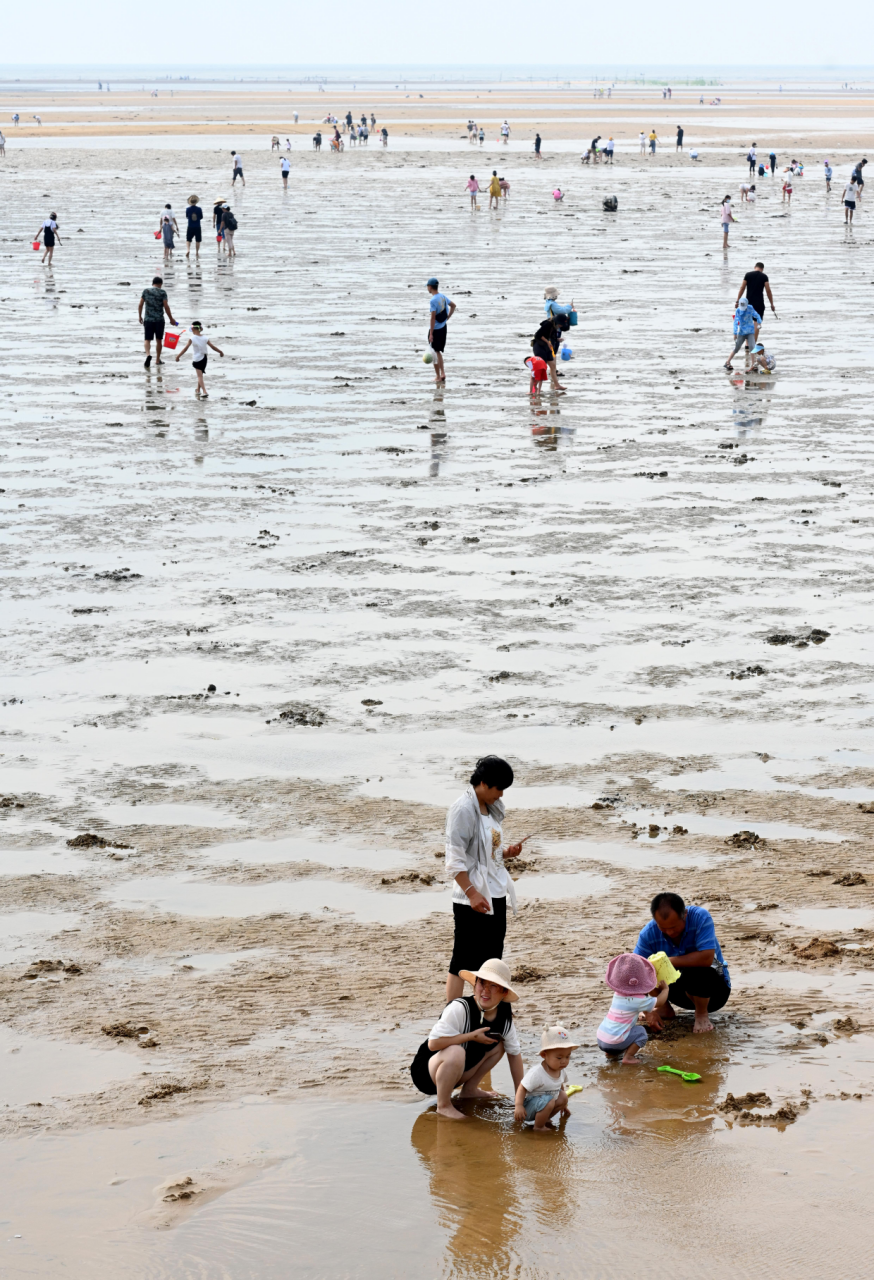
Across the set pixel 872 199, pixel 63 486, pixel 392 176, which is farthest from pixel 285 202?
pixel 63 486

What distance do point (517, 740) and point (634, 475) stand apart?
779 cm

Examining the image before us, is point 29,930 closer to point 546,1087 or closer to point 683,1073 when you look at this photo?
point 546,1087

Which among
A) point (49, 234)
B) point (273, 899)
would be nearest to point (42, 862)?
point (273, 899)

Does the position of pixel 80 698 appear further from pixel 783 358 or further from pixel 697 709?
pixel 783 358

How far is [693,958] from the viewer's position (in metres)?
7.21

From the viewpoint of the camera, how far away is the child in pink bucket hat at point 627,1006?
6961 millimetres

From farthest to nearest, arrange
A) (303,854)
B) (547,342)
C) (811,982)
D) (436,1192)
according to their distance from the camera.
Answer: (547,342) < (303,854) < (811,982) < (436,1192)

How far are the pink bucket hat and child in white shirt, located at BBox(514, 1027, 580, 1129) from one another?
0.59m

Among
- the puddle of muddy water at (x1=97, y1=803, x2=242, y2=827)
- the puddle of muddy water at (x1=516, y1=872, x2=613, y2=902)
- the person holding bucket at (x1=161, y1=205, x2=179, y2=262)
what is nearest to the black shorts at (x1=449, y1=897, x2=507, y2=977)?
the puddle of muddy water at (x1=516, y1=872, x2=613, y2=902)

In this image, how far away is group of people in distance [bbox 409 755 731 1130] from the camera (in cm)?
650

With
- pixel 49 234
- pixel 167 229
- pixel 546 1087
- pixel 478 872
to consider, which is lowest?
pixel 546 1087

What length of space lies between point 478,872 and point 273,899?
1.97 metres

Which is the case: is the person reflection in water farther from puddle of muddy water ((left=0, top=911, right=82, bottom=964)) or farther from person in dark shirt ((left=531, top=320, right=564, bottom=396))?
person in dark shirt ((left=531, top=320, right=564, bottom=396))

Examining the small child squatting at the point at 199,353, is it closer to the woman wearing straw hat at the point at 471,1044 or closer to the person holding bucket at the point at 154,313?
the person holding bucket at the point at 154,313
